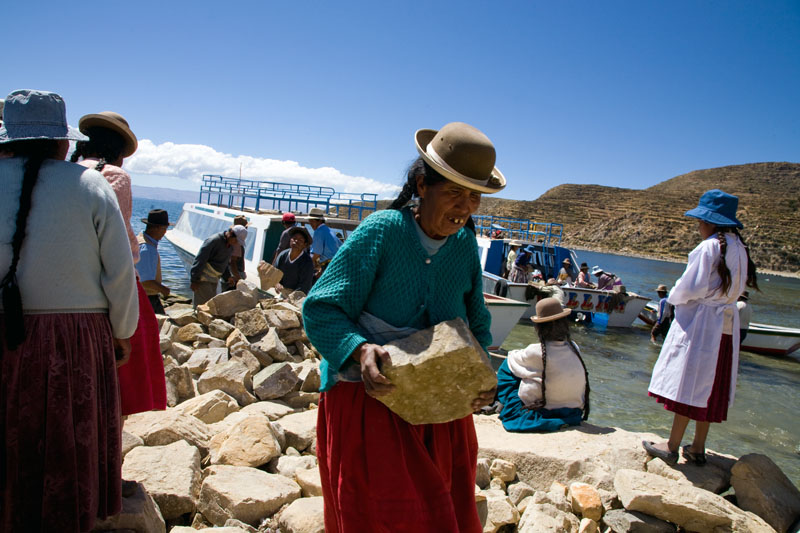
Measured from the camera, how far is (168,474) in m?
2.70

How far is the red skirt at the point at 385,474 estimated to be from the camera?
5.18ft

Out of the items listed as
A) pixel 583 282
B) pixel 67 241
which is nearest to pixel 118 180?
pixel 67 241

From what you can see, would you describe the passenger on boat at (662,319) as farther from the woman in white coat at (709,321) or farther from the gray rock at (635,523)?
the gray rock at (635,523)

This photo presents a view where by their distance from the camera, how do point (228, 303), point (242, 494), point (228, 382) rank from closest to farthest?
point (242, 494) → point (228, 382) → point (228, 303)

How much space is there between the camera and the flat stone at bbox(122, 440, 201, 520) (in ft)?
8.42

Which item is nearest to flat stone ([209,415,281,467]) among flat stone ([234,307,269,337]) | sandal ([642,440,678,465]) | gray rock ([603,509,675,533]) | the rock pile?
the rock pile

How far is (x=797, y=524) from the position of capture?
3.23 m

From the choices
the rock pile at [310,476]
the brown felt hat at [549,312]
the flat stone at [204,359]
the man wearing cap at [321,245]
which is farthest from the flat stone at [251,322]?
→ the brown felt hat at [549,312]

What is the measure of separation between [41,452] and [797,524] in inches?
163

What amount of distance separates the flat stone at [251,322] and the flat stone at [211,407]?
1.76 metres

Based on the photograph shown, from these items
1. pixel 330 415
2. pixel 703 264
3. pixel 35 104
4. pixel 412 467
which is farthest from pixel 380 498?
pixel 703 264

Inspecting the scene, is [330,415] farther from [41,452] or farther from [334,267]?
[41,452]

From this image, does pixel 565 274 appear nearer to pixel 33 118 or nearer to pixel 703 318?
pixel 703 318

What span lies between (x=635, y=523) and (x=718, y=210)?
2.16 metres
